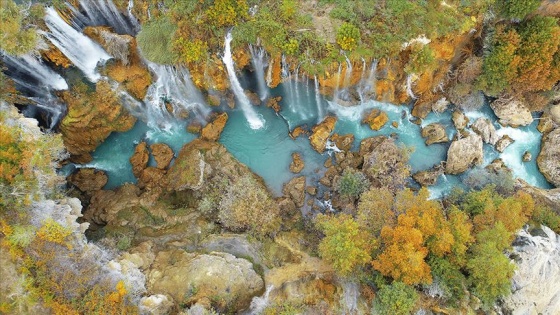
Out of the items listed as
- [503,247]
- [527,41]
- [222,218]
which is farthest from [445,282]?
[527,41]

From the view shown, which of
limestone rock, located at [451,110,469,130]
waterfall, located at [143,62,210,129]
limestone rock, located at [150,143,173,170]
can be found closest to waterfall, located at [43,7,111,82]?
waterfall, located at [143,62,210,129]

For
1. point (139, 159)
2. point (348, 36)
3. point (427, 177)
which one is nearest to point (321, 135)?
point (348, 36)

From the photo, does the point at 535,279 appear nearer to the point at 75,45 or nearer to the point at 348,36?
the point at 348,36

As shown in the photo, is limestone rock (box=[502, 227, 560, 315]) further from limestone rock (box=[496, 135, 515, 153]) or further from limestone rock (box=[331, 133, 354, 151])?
limestone rock (box=[331, 133, 354, 151])

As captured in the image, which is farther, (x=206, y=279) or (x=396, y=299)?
(x=206, y=279)

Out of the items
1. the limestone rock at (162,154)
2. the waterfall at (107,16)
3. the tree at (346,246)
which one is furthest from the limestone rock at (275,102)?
the tree at (346,246)

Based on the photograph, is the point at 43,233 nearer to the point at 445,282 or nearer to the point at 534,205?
the point at 445,282
